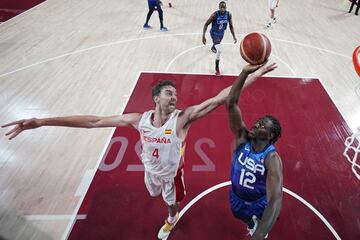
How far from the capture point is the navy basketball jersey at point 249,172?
2.53m

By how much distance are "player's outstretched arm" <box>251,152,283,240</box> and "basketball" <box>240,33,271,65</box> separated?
39.7 inches

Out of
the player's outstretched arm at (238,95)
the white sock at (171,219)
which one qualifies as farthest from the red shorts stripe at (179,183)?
the player's outstretched arm at (238,95)

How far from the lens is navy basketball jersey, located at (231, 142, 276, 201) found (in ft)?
8.30

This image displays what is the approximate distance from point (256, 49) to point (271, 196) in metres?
1.50

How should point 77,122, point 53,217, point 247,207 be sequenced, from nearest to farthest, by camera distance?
point 77,122
point 247,207
point 53,217

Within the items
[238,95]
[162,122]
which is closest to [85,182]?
[162,122]

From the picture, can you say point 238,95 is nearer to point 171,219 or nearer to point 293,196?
point 171,219

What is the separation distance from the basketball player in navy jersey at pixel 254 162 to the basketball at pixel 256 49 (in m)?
0.26

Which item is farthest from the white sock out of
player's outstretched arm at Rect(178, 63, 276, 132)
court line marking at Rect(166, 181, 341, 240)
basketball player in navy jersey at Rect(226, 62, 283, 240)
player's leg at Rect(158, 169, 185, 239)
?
player's outstretched arm at Rect(178, 63, 276, 132)

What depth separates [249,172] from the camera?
2604 millimetres

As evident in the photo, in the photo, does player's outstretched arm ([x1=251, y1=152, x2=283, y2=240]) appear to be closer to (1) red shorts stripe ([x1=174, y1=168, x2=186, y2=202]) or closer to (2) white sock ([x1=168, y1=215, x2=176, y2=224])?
(1) red shorts stripe ([x1=174, y1=168, x2=186, y2=202])

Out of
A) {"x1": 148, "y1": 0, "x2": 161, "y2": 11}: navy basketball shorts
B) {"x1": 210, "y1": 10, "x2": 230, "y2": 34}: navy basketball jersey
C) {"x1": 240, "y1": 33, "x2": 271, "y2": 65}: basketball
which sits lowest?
{"x1": 148, "y1": 0, "x2": 161, "y2": 11}: navy basketball shorts

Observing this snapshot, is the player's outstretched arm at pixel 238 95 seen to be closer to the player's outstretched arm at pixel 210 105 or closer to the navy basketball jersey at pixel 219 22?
the player's outstretched arm at pixel 210 105

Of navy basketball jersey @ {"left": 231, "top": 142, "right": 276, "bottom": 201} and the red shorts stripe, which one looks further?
the red shorts stripe
